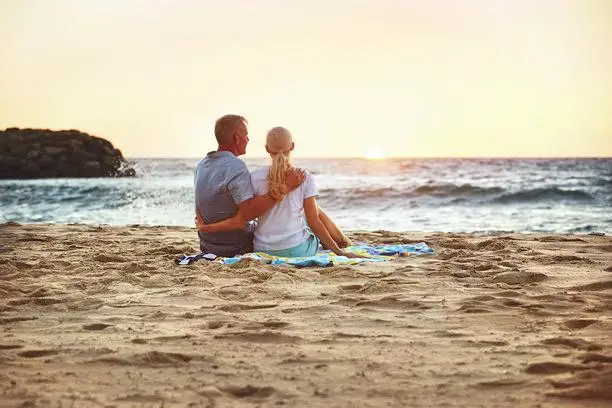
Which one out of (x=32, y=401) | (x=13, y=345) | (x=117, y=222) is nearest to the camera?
(x=32, y=401)

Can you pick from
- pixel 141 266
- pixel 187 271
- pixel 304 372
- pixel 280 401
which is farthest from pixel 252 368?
pixel 141 266

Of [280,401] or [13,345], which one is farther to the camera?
[13,345]

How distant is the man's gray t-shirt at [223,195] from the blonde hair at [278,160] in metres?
0.22

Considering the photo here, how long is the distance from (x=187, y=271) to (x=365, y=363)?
2.66m

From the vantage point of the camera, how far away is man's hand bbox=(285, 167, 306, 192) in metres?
5.52

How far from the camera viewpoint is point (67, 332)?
3326mm

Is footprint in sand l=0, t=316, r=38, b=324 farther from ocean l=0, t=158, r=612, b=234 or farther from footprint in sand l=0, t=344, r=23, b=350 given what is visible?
ocean l=0, t=158, r=612, b=234

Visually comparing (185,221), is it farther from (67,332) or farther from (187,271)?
(67,332)

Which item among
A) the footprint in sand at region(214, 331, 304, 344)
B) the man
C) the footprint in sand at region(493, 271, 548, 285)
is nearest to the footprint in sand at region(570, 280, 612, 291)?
the footprint in sand at region(493, 271, 548, 285)

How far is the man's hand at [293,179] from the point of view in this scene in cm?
552

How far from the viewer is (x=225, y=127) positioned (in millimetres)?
5656

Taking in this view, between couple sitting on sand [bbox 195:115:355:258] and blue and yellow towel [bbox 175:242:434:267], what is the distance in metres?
0.16

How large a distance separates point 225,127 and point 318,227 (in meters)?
1.22

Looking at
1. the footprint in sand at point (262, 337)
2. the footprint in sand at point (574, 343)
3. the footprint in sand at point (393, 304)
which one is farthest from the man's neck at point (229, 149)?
the footprint in sand at point (574, 343)
